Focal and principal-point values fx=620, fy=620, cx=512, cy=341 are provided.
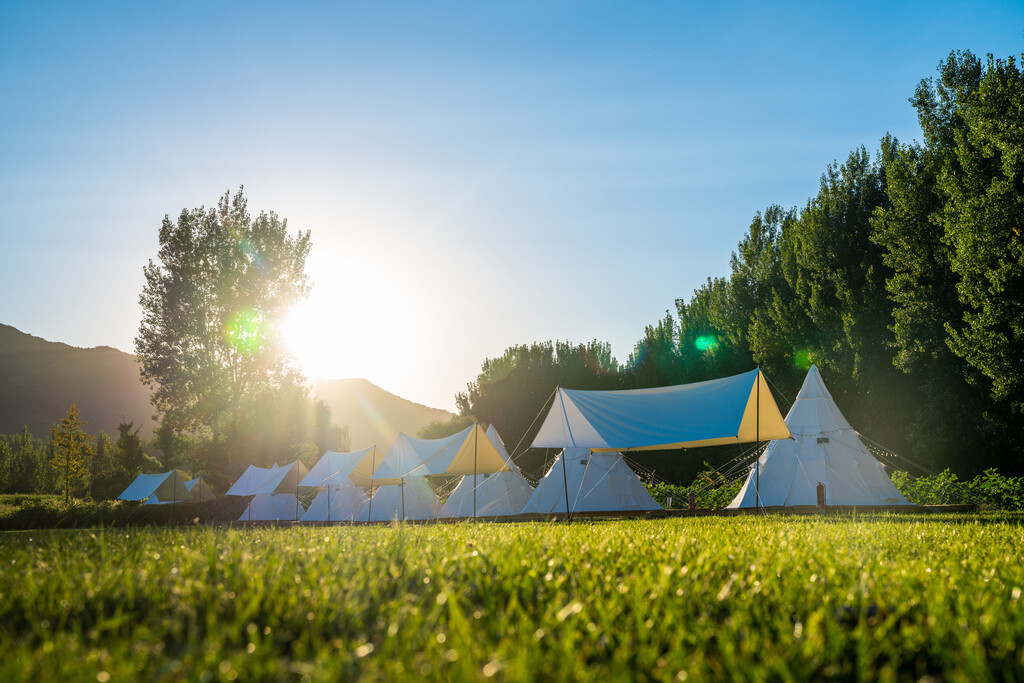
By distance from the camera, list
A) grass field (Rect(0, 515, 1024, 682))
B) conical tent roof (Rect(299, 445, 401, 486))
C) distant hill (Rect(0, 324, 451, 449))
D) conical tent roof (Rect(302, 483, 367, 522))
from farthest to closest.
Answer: distant hill (Rect(0, 324, 451, 449)) → conical tent roof (Rect(302, 483, 367, 522)) → conical tent roof (Rect(299, 445, 401, 486)) → grass field (Rect(0, 515, 1024, 682))

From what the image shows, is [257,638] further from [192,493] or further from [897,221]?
[192,493]

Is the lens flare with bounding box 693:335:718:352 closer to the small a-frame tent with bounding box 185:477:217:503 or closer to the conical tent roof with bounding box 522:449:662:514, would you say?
the conical tent roof with bounding box 522:449:662:514

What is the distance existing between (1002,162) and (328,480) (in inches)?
729

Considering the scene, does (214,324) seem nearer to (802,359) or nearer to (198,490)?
(198,490)

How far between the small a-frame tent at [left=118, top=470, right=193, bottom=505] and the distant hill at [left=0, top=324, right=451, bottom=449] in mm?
86090

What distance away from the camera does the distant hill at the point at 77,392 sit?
127m

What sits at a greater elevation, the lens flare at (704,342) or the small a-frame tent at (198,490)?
the lens flare at (704,342)

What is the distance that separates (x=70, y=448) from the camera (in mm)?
44469

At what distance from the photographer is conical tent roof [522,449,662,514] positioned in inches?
720

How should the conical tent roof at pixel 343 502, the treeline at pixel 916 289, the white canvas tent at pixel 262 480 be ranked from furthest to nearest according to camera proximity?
the white canvas tent at pixel 262 480 → the conical tent roof at pixel 343 502 → the treeline at pixel 916 289

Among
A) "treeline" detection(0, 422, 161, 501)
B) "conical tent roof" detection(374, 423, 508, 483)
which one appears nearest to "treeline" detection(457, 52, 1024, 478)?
"conical tent roof" detection(374, 423, 508, 483)

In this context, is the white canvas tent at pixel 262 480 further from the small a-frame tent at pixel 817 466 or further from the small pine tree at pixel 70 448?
the small pine tree at pixel 70 448

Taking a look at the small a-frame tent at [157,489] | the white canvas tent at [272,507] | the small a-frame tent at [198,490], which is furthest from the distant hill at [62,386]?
the white canvas tent at [272,507]

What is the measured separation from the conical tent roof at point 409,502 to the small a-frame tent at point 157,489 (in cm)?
1303
